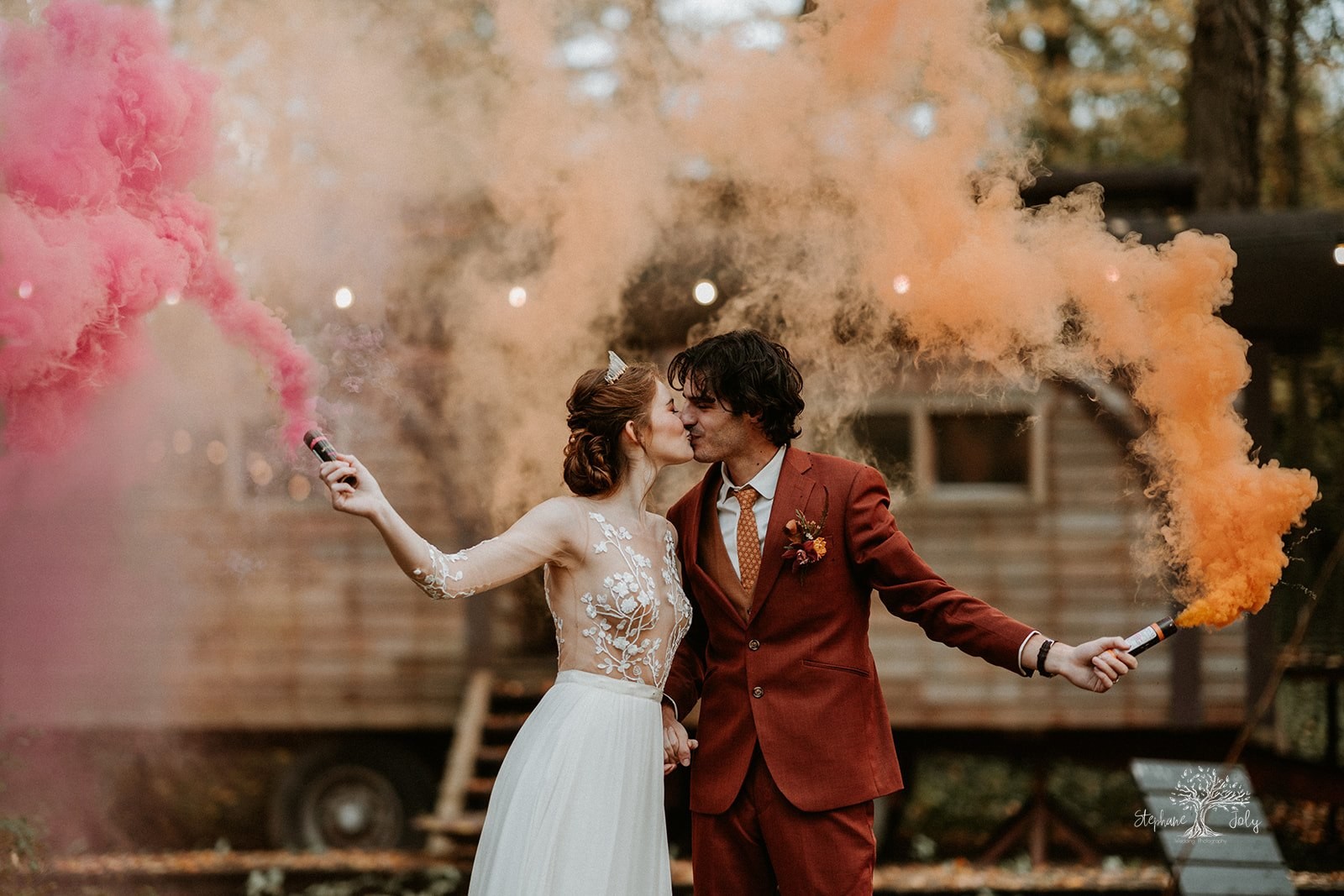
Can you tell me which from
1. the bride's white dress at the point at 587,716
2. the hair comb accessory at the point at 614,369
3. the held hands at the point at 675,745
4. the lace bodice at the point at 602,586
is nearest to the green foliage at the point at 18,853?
the bride's white dress at the point at 587,716

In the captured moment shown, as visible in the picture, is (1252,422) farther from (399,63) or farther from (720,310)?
(399,63)

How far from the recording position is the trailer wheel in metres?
8.00

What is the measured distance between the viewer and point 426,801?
801cm

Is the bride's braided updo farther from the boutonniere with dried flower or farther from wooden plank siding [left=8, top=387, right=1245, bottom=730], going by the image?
wooden plank siding [left=8, top=387, right=1245, bottom=730]

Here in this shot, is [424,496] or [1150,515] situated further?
[424,496]

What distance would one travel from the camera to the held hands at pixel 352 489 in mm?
2764

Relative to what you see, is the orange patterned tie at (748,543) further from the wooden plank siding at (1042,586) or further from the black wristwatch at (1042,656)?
the wooden plank siding at (1042,586)

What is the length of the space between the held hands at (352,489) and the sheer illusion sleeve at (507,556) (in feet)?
→ 0.55

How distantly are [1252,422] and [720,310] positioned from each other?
3.12 m

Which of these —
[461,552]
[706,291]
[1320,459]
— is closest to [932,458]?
[1320,459]

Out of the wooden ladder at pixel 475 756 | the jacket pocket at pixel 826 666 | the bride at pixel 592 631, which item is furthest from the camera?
the wooden ladder at pixel 475 756

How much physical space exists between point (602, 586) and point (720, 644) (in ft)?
1.32

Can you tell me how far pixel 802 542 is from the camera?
3.13 m

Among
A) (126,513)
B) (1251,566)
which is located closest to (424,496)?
(126,513)
